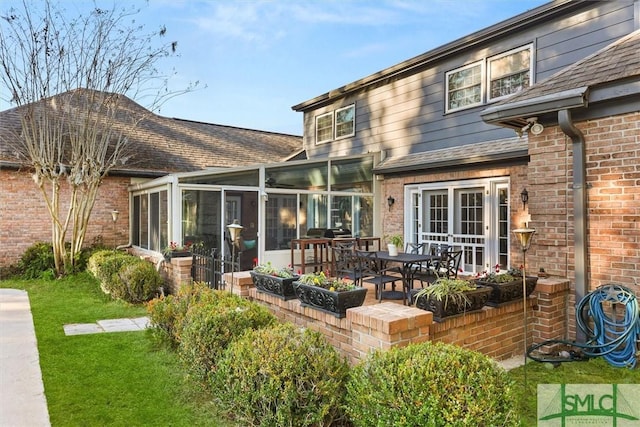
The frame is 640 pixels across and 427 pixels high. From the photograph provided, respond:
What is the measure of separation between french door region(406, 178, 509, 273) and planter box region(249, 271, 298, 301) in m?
4.49

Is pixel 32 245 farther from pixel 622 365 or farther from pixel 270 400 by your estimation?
pixel 622 365

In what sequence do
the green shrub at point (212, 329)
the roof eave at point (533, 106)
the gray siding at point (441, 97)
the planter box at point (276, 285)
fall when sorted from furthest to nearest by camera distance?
the gray siding at point (441, 97) → the planter box at point (276, 285) → the roof eave at point (533, 106) → the green shrub at point (212, 329)

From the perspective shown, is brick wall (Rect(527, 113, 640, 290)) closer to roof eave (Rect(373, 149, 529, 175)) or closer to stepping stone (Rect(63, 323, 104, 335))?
roof eave (Rect(373, 149, 529, 175))

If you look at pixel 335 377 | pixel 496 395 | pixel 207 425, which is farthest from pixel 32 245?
pixel 496 395

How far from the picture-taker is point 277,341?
302cm

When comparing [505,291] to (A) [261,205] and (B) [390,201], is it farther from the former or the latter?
(A) [261,205]

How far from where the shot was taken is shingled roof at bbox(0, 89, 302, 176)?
1138cm

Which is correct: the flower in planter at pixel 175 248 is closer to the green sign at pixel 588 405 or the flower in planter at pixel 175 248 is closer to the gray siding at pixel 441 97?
the gray siding at pixel 441 97

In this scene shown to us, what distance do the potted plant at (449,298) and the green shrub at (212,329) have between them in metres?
1.51

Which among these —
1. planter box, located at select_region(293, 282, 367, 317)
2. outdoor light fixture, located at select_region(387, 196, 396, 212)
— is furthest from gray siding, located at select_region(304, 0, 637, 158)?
planter box, located at select_region(293, 282, 367, 317)

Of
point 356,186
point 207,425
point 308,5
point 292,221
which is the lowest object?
point 207,425

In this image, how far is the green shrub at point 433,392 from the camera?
223 cm

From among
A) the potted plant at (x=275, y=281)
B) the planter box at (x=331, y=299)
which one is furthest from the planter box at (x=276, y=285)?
the planter box at (x=331, y=299)

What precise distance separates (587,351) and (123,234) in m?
11.2
